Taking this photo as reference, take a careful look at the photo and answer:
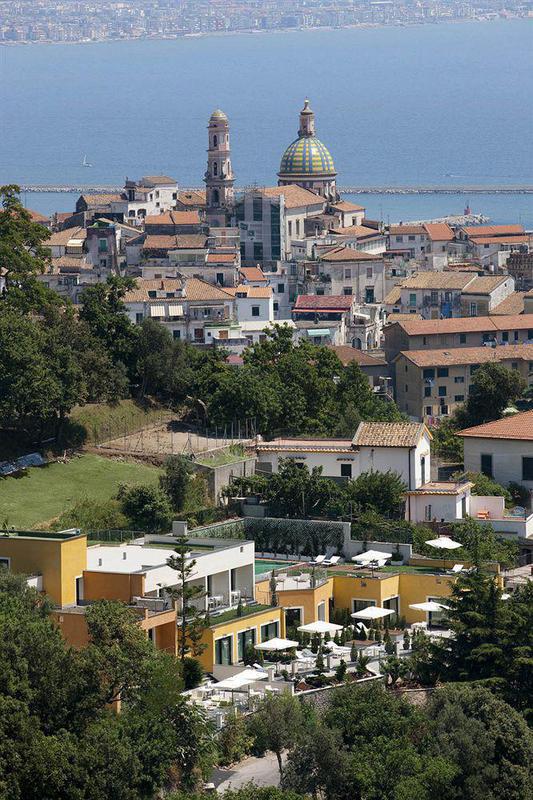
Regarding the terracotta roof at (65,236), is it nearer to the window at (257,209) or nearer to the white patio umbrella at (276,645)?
the window at (257,209)

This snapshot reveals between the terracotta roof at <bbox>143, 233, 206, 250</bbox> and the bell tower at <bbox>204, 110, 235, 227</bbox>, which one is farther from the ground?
the bell tower at <bbox>204, 110, 235, 227</bbox>

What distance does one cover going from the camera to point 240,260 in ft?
278

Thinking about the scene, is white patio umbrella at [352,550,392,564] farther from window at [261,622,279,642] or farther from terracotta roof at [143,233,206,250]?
terracotta roof at [143,233,206,250]

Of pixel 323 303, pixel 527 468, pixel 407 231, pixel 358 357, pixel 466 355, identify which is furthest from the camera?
pixel 407 231

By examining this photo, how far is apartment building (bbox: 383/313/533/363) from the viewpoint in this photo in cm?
7094

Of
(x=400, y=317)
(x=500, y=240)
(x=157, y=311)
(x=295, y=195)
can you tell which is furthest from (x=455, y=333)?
(x=500, y=240)

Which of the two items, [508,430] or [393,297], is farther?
[393,297]

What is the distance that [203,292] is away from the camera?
7238 cm

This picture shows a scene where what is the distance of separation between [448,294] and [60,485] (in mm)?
33660

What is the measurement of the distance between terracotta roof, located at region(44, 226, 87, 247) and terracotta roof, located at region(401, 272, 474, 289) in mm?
11623

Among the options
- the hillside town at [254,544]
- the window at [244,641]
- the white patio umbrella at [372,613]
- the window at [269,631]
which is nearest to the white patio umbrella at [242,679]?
the hillside town at [254,544]

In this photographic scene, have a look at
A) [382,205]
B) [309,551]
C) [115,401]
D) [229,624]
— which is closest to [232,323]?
[115,401]

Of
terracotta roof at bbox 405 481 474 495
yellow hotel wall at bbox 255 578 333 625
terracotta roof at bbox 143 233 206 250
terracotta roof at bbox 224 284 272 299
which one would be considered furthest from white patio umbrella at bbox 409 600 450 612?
terracotta roof at bbox 143 233 206 250

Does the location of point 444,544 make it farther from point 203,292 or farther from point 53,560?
point 203,292
